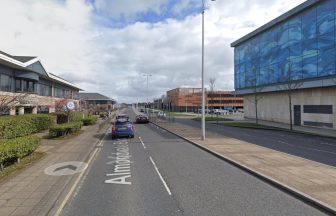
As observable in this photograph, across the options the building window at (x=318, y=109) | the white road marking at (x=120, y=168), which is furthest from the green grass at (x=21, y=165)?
the building window at (x=318, y=109)

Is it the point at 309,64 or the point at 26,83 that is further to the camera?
the point at 309,64

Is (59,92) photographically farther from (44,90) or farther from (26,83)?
(26,83)

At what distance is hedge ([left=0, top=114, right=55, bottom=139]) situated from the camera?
60.5ft

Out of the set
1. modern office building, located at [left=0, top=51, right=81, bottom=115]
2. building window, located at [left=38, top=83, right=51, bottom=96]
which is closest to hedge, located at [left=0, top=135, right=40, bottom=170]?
modern office building, located at [left=0, top=51, right=81, bottom=115]

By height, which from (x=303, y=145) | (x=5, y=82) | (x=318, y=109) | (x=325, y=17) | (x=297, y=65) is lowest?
(x=303, y=145)

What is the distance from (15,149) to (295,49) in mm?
38395

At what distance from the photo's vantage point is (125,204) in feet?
24.2

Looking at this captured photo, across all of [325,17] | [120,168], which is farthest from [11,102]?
[325,17]

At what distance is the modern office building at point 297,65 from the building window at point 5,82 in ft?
90.1

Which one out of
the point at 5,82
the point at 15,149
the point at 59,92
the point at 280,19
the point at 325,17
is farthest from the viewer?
the point at 59,92

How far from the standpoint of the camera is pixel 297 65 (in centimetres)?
4209

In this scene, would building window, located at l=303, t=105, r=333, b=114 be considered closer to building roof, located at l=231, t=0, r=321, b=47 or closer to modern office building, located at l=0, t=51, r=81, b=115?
building roof, located at l=231, t=0, r=321, b=47

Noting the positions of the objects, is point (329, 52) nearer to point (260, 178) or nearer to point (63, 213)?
point (260, 178)

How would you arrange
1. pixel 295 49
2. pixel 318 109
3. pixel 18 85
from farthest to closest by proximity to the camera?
1. pixel 295 49
2. pixel 318 109
3. pixel 18 85
